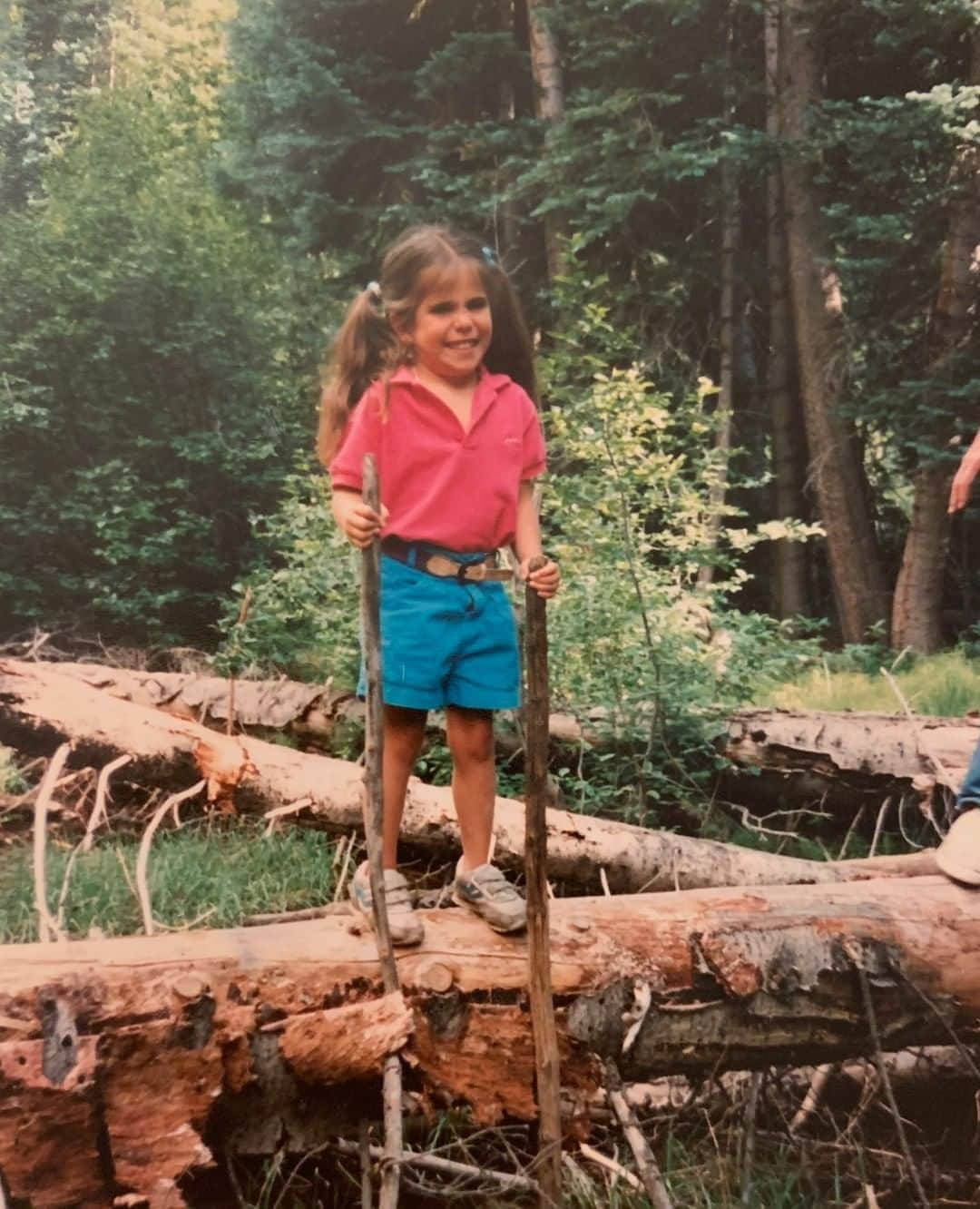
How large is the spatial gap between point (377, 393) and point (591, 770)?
1236 mm

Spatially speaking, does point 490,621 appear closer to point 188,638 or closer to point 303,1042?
point 303,1042

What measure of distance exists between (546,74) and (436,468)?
4.54 feet

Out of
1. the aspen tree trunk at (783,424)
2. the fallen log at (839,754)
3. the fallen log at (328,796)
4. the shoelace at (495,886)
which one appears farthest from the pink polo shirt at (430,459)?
the aspen tree trunk at (783,424)

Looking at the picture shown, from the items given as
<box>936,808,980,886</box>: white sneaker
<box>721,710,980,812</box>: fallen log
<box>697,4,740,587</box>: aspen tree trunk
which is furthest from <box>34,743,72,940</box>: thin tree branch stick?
<box>697,4,740,587</box>: aspen tree trunk

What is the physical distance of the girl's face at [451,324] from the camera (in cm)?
120

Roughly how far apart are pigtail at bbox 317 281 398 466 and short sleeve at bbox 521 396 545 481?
Answer: 0.59 feet

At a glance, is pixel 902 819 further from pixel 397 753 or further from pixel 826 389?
pixel 397 753

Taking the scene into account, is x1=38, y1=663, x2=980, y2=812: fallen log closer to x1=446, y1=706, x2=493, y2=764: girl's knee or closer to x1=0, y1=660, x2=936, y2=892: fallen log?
x1=0, y1=660, x2=936, y2=892: fallen log

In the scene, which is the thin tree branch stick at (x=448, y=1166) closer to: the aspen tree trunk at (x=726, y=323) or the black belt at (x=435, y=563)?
the black belt at (x=435, y=563)

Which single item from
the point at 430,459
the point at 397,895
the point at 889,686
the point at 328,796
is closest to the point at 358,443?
the point at 430,459

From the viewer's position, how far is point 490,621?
125 cm

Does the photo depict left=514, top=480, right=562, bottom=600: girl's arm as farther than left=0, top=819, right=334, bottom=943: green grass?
No

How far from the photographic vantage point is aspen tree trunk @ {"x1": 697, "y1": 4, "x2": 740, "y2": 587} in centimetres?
221

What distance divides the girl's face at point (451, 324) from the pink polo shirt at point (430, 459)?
0.03m
